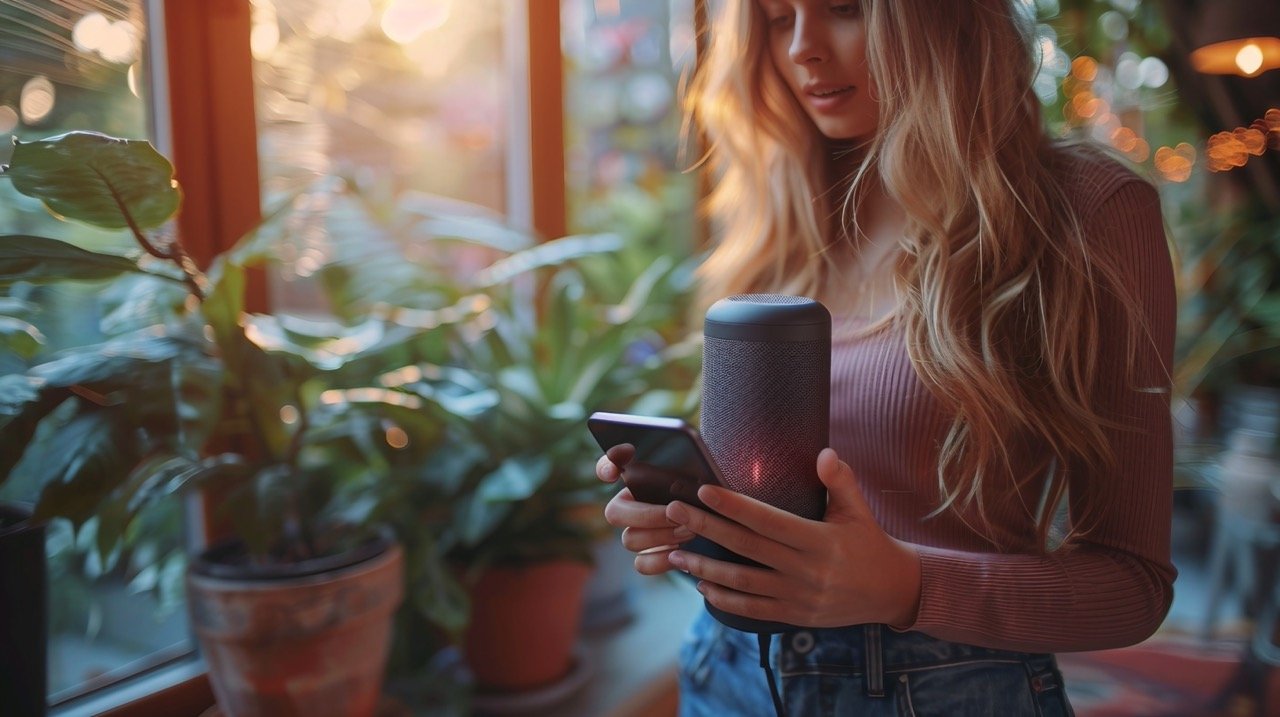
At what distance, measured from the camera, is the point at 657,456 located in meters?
0.50

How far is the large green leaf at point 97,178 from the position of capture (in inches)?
23.6

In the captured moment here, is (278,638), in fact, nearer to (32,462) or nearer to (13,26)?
(32,462)

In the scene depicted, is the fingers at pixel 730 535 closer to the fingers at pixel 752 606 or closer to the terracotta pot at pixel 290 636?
the fingers at pixel 752 606

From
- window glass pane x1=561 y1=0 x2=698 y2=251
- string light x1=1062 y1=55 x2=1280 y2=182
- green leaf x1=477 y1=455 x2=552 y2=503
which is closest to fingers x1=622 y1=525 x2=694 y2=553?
green leaf x1=477 y1=455 x2=552 y2=503

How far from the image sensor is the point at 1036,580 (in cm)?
61

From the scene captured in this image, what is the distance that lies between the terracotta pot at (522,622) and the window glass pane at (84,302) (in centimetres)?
39

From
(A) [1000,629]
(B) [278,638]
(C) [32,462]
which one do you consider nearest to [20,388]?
(C) [32,462]

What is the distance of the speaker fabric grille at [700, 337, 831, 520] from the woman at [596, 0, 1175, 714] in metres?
0.02

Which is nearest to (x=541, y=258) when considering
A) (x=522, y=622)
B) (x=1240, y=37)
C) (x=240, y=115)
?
(x=240, y=115)

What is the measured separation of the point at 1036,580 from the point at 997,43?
0.44 m

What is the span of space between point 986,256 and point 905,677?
13.8 inches

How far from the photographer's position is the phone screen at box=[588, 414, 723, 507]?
461mm

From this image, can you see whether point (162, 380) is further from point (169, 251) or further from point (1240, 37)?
point (1240, 37)

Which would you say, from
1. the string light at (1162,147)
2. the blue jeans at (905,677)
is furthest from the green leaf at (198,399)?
the string light at (1162,147)
